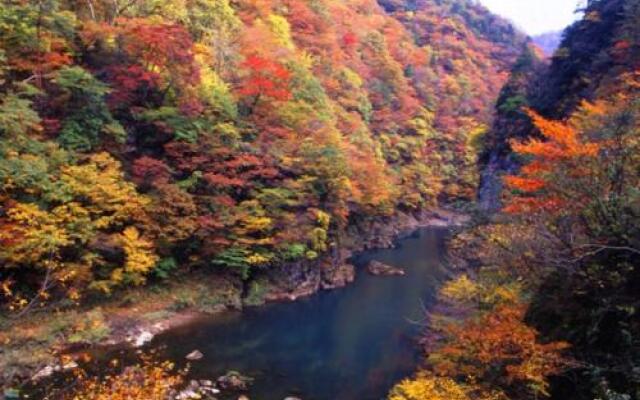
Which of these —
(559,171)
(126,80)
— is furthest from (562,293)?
(126,80)

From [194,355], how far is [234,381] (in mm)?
2192

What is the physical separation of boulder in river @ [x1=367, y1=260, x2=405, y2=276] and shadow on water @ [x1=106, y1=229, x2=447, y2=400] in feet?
8.24

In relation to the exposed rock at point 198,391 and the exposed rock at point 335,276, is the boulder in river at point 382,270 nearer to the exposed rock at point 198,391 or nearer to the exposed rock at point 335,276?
the exposed rock at point 335,276

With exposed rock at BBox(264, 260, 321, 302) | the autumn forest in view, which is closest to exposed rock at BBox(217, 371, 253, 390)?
the autumn forest

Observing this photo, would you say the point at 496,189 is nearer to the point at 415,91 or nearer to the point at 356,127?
the point at 356,127

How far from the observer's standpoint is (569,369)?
8.45 m

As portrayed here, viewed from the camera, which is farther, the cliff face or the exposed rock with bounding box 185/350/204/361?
the cliff face

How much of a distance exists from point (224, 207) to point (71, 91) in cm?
763

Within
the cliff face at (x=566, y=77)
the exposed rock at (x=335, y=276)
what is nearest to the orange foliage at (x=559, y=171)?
the cliff face at (x=566, y=77)

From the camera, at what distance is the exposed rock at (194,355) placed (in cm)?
1575

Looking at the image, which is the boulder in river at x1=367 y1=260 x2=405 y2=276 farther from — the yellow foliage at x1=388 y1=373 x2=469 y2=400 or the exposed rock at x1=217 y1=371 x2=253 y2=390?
the yellow foliage at x1=388 y1=373 x2=469 y2=400

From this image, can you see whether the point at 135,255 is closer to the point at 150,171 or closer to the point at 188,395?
the point at 150,171

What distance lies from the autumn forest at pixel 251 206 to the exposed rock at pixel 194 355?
0.26ft

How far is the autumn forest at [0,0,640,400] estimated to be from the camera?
31.3 ft
